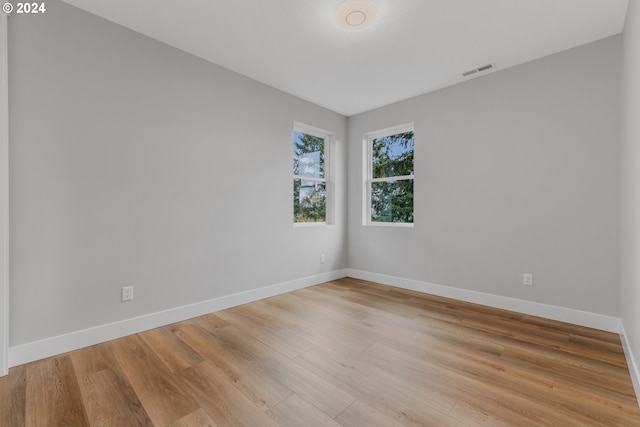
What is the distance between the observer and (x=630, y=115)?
192 centimetres

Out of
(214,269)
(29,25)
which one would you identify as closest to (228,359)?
(214,269)

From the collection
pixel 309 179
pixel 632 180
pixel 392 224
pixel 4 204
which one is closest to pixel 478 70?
pixel 632 180

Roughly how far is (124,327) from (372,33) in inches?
128

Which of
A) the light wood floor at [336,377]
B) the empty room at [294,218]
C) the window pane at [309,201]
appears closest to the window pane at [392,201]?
the empty room at [294,218]

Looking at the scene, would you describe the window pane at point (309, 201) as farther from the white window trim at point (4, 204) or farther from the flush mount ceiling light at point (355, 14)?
the white window trim at point (4, 204)

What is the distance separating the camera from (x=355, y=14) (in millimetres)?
2127

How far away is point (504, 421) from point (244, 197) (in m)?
2.81

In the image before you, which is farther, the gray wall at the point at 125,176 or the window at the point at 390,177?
the window at the point at 390,177

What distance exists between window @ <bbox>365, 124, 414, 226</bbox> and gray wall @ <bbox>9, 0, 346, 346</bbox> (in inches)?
64.2

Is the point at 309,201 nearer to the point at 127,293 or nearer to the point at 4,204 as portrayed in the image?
the point at 127,293

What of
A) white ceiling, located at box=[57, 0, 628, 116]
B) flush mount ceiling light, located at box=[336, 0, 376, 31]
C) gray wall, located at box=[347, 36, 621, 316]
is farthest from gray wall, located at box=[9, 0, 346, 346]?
gray wall, located at box=[347, 36, 621, 316]

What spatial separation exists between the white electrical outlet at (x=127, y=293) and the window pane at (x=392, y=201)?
10.4ft

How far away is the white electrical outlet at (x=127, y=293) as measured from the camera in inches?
92.4

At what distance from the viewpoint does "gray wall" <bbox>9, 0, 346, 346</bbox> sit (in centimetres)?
196
